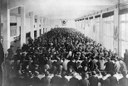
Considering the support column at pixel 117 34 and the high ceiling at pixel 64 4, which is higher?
the high ceiling at pixel 64 4

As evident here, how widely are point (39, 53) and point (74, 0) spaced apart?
4.88 meters

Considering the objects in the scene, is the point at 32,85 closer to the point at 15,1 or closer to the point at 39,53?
the point at 39,53

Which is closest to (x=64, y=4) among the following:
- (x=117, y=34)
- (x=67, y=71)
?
(x=117, y=34)

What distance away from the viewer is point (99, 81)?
5.95 meters

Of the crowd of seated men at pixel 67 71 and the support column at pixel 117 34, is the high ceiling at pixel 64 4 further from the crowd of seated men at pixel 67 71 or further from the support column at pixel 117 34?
the crowd of seated men at pixel 67 71

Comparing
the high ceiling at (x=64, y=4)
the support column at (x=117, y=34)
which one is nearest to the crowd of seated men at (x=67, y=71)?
the support column at (x=117, y=34)

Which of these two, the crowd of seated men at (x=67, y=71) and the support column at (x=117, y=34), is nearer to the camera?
the crowd of seated men at (x=67, y=71)

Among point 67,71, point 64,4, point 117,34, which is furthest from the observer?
point 64,4

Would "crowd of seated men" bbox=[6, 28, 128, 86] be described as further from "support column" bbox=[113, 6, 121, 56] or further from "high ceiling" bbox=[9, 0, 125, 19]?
"high ceiling" bbox=[9, 0, 125, 19]

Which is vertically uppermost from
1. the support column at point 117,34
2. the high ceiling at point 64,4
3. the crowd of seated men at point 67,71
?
the high ceiling at point 64,4

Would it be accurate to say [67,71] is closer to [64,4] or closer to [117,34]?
[117,34]

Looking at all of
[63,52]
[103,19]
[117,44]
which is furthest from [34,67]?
[103,19]

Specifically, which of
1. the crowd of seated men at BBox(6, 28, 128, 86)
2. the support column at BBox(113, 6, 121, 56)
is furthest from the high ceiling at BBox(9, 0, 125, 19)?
the crowd of seated men at BBox(6, 28, 128, 86)

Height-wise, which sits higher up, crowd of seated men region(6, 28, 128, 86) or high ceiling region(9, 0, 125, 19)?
high ceiling region(9, 0, 125, 19)
